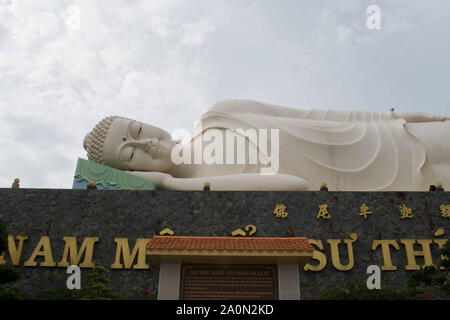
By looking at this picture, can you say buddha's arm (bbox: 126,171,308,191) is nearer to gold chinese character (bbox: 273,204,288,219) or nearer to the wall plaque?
gold chinese character (bbox: 273,204,288,219)

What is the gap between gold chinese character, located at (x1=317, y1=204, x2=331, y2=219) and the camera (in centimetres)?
499

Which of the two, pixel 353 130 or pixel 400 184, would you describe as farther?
pixel 353 130

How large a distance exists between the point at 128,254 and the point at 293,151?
303cm

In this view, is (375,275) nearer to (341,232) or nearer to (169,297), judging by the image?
(341,232)

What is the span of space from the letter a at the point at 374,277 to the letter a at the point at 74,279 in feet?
9.52

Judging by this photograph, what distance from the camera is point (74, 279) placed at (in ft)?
15.1

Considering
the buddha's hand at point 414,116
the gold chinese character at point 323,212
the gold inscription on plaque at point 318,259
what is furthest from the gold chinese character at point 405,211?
the buddha's hand at point 414,116

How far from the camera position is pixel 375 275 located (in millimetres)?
4645

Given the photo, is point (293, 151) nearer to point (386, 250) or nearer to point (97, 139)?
point (386, 250)

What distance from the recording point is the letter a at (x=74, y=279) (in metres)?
4.52

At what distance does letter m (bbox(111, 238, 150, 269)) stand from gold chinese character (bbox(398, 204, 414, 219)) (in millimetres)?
2837

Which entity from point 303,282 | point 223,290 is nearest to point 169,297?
point 223,290
